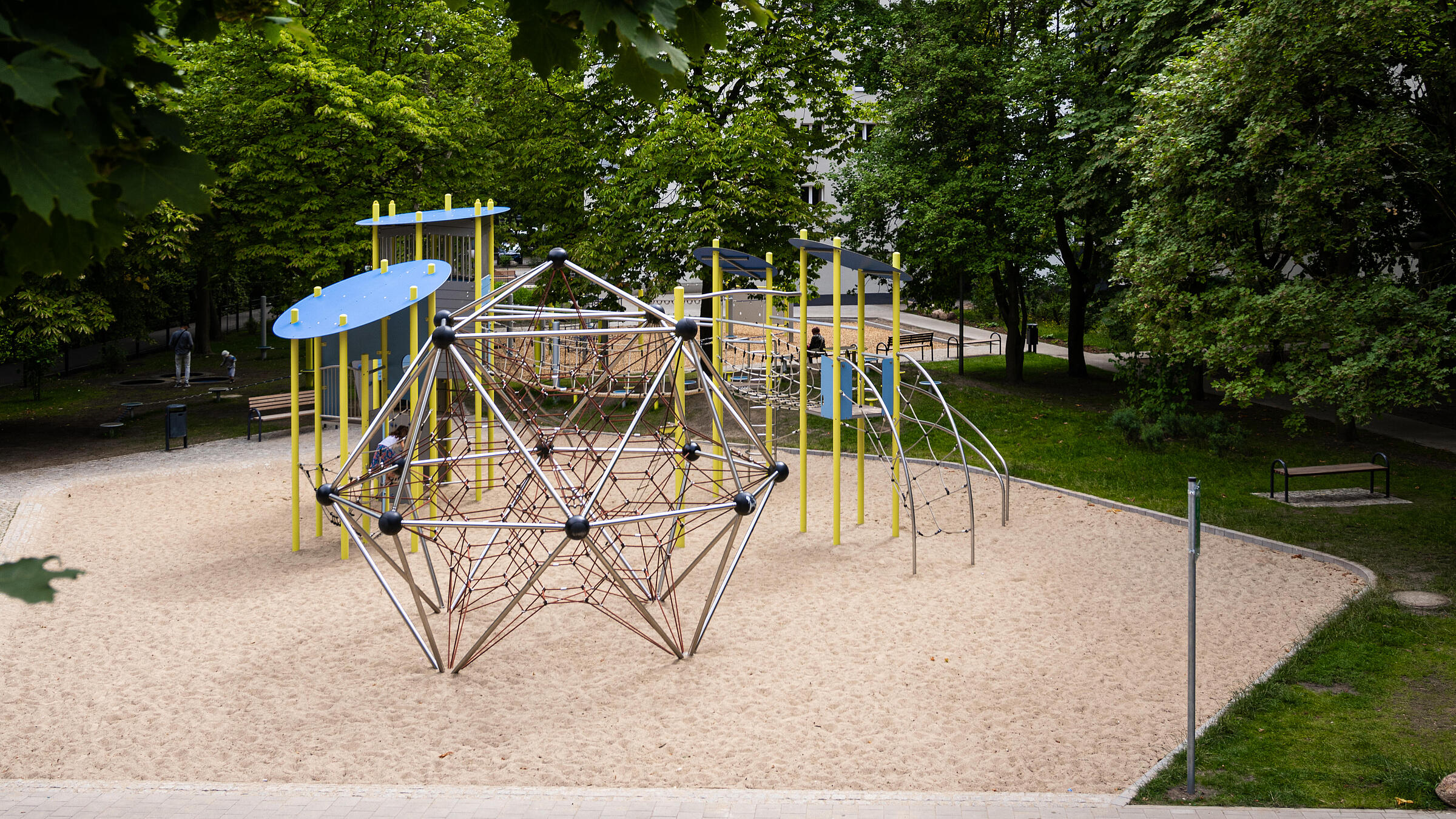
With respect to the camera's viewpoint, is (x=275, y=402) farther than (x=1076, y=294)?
No

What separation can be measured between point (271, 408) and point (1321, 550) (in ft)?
58.4

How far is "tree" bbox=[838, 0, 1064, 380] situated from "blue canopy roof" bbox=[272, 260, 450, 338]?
11.8 m

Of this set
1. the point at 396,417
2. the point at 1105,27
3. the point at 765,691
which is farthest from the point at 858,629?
the point at 1105,27

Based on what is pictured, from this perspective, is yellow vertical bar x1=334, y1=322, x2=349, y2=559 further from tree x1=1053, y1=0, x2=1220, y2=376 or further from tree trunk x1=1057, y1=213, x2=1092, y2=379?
tree trunk x1=1057, y1=213, x2=1092, y2=379

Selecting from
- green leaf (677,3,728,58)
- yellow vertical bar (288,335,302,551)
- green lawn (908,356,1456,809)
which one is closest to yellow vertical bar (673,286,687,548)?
yellow vertical bar (288,335,302,551)

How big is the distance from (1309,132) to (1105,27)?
8.82 meters

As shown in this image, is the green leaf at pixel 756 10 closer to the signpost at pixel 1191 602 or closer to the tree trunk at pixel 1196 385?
the signpost at pixel 1191 602

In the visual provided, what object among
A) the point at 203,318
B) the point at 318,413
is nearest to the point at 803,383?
the point at 318,413

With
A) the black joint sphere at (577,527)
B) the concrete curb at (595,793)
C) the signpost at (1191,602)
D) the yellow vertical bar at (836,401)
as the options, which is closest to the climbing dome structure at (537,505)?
the black joint sphere at (577,527)

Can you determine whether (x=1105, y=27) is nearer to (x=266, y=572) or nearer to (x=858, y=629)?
(x=858, y=629)

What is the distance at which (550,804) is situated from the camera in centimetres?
636

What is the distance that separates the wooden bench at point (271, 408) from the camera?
67.0 feet

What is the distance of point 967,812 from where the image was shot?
617cm

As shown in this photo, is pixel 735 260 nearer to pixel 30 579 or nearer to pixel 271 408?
pixel 271 408
